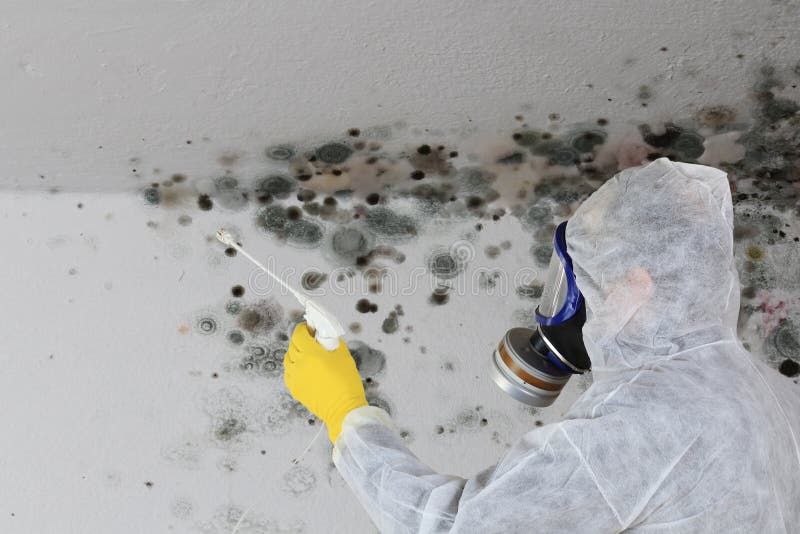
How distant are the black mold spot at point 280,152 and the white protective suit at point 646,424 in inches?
28.2

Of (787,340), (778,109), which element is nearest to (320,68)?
(778,109)

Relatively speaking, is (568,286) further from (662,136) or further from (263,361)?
(263,361)

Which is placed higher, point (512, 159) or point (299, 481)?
point (512, 159)

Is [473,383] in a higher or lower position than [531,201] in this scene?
lower

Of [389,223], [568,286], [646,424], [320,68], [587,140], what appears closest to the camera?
[646,424]

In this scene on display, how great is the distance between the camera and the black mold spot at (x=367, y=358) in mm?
1825

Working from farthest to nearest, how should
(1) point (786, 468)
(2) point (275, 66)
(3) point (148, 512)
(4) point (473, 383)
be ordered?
(4) point (473, 383)
(3) point (148, 512)
(2) point (275, 66)
(1) point (786, 468)

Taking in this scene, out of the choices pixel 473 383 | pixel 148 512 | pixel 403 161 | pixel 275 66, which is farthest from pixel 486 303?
pixel 148 512

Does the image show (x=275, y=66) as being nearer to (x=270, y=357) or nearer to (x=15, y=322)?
(x=270, y=357)

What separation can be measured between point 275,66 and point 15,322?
2.80 feet

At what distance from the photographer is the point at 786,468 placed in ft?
3.32

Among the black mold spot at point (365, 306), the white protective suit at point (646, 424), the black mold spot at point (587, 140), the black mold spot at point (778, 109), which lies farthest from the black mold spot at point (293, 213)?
the black mold spot at point (778, 109)

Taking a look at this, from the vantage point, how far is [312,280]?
185cm

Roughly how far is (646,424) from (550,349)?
13.9 inches
